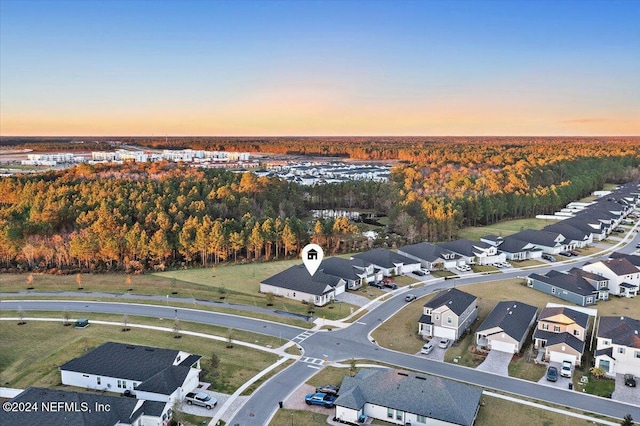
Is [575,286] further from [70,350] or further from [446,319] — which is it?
[70,350]

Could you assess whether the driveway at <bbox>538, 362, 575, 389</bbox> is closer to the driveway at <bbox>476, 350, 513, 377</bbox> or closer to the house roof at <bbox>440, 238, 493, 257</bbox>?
the driveway at <bbox>476, 350, 513, 377</bbox>

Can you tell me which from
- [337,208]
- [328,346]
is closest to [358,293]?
[328,346]

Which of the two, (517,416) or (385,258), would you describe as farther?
(385,258)

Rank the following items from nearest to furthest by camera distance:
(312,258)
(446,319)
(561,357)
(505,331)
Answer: (561,357), (505,331), (446,319), (312,258)

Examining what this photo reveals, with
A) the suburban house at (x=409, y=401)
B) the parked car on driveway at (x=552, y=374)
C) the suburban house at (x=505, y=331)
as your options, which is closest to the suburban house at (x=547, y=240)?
the suburban house at (x=505, y=331)

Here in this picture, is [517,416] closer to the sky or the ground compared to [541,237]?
closer to the ground

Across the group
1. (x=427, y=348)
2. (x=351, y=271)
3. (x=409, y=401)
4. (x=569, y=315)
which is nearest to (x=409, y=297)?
(x=351, y=271)
